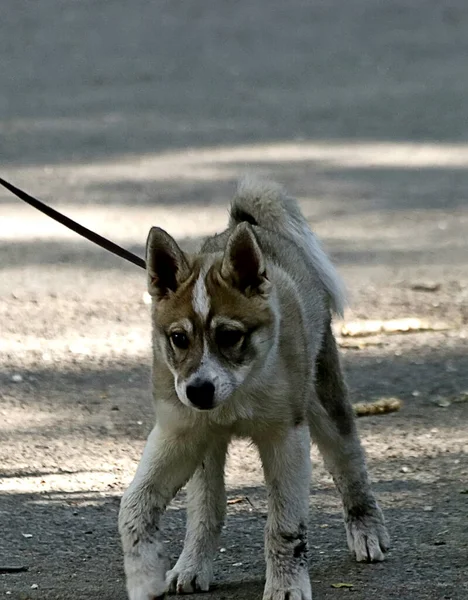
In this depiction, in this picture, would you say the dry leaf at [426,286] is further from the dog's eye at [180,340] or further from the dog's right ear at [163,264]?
the dog's eye at [180,340]

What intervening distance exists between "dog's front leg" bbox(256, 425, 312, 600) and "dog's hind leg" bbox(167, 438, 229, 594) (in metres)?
0.28

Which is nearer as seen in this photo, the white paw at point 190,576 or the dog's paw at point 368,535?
the white paw at point 190,576

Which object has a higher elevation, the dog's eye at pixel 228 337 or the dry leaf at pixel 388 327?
the dog's eye at pixel 228 337

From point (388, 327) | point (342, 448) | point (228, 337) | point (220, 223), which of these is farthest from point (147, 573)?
point (220, 223)

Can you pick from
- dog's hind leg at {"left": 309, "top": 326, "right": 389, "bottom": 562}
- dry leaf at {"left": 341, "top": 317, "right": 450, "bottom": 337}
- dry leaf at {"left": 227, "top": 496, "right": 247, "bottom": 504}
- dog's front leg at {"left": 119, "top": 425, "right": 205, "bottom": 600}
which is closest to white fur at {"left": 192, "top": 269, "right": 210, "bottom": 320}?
dog's front leg at {"left": 119, "top": 425, "right": 205, "bottom": 600}

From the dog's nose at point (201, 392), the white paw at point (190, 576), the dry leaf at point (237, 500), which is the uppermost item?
the dog's nose at point (201, 392)

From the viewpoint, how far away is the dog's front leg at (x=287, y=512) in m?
5.02

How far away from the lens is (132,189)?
495 inches

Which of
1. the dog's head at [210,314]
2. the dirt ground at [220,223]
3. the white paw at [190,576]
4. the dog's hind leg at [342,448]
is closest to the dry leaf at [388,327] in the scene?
the dirt ground at [220,223]

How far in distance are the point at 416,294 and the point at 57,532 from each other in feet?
13.9

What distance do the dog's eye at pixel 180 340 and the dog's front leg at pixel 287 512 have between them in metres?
0.49

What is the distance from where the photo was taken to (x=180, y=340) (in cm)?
481

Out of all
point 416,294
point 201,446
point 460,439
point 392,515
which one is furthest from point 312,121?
point 201,446

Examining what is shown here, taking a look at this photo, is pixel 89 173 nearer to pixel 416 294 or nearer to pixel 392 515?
pixel 416 294
